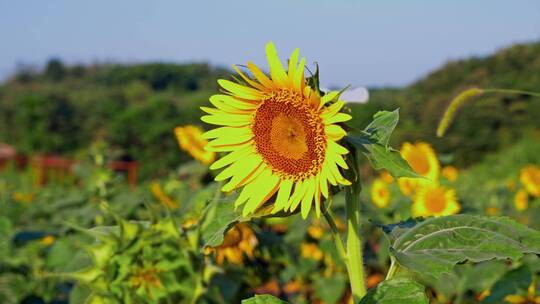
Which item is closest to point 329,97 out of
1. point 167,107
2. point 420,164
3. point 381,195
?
point 420,164

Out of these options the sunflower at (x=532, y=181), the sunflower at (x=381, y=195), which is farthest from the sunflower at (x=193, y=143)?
the sunflower at (x=532, y=181)

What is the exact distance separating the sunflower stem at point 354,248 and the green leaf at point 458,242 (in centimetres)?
5

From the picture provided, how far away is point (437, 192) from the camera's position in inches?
104

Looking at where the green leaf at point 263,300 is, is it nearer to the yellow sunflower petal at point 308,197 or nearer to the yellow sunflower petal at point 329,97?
the yellow sunflower petal at point 308,197

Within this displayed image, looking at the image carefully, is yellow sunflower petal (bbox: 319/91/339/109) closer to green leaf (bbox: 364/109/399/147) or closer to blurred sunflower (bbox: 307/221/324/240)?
green leaf (bbox: 364/109/399/147)

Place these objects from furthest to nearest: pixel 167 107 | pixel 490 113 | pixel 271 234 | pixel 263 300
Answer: pixel 167 107, pixel 490 113, pixel 271 234, pixel 263 300

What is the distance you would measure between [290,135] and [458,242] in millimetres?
248

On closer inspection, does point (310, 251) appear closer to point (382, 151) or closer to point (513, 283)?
point (513, 283)

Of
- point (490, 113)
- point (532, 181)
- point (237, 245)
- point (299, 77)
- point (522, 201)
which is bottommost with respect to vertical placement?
point (490, 113)

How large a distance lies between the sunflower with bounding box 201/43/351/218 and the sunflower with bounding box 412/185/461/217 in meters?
1.66

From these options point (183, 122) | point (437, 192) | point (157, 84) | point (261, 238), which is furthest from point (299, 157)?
point (157, 84)

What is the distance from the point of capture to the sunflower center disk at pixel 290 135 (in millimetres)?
886

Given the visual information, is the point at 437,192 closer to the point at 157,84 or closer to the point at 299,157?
the point at 299,157

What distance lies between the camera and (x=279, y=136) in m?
0.93
